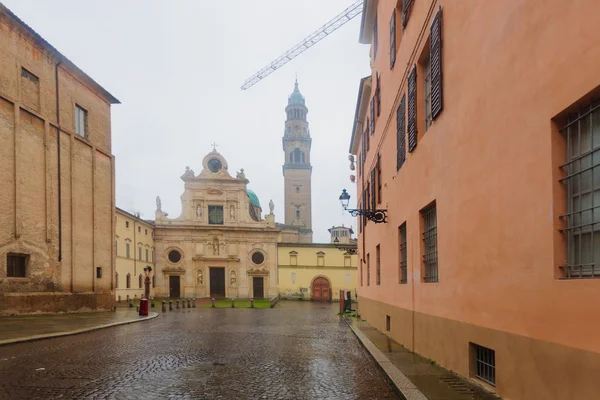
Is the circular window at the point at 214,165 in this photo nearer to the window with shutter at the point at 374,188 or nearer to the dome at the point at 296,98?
the dome at the point at 296,98

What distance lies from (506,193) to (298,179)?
258 feet

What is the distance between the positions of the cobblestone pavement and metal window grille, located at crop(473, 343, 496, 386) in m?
1.19

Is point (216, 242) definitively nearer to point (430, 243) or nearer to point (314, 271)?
point (314, 271)

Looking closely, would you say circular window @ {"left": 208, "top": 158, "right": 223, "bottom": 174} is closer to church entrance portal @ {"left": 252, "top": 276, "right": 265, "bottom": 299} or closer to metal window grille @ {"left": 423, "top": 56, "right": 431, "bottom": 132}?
church entrance portal @ {"left": 252, "top": 276, "right": 265, "bottom": 299}

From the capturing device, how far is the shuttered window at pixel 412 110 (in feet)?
32.7

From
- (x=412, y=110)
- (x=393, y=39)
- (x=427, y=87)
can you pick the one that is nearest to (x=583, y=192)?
(x=427, y=87)

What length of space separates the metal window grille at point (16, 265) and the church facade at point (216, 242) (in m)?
32.1

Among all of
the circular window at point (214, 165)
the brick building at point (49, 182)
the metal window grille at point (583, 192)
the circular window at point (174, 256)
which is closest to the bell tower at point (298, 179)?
the circular window at point (214, 165)

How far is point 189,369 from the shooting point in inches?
348

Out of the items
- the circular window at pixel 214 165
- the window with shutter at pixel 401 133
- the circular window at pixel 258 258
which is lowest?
the circular window at pixel 258 258

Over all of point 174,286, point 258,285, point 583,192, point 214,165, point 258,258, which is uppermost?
point 214,165

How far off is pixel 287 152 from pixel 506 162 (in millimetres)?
79803

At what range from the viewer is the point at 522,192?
503 cm

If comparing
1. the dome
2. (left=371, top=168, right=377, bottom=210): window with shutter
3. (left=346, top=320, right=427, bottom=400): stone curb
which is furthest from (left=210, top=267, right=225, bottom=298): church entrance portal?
(left=346, top=320, right=427, bottom=400): stone curb
